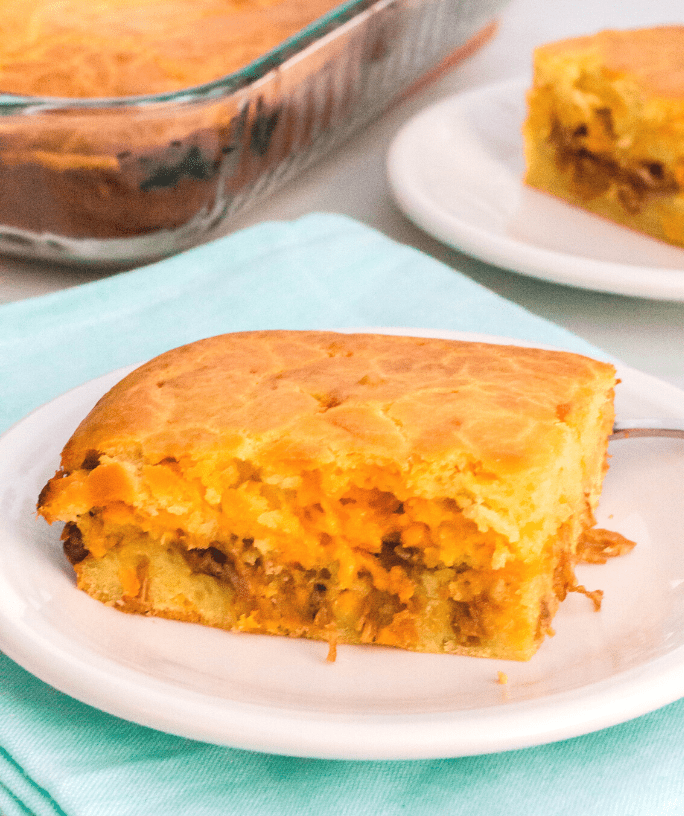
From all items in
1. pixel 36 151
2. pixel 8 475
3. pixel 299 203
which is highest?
pixel 36 151

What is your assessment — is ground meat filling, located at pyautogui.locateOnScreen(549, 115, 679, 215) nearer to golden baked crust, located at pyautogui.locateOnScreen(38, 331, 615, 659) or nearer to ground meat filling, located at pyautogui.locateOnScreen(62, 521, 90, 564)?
golden baked crust, located at pyautogui.locateOnScreen(38, 331, 615, 659)

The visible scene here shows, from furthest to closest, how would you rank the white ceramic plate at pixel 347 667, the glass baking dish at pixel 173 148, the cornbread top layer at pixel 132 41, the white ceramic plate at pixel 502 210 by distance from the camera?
the cornbread top layer at pixel 132 41 < the white ceramic plate at pixel 502 210 < the glass baking dish at pixel 173 148 < the white ceramic plate at pixel 347 667

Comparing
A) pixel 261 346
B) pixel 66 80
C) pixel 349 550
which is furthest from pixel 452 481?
pixel 66 80

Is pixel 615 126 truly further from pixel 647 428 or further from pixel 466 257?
pixel 647 428

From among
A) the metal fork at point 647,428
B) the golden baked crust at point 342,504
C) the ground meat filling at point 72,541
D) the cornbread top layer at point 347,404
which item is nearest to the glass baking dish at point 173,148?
the cornbread top layer at point 347,404

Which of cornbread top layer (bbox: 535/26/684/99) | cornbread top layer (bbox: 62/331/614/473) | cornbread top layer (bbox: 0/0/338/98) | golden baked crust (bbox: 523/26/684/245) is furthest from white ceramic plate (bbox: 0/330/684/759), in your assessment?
cornbread top layer (bbox: 535/26/684/99)

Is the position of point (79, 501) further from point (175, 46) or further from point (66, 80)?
point (175, 46)

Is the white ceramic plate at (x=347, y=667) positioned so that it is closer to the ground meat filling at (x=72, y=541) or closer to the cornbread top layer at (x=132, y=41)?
the ground meat filling at (x=72, y=541)
